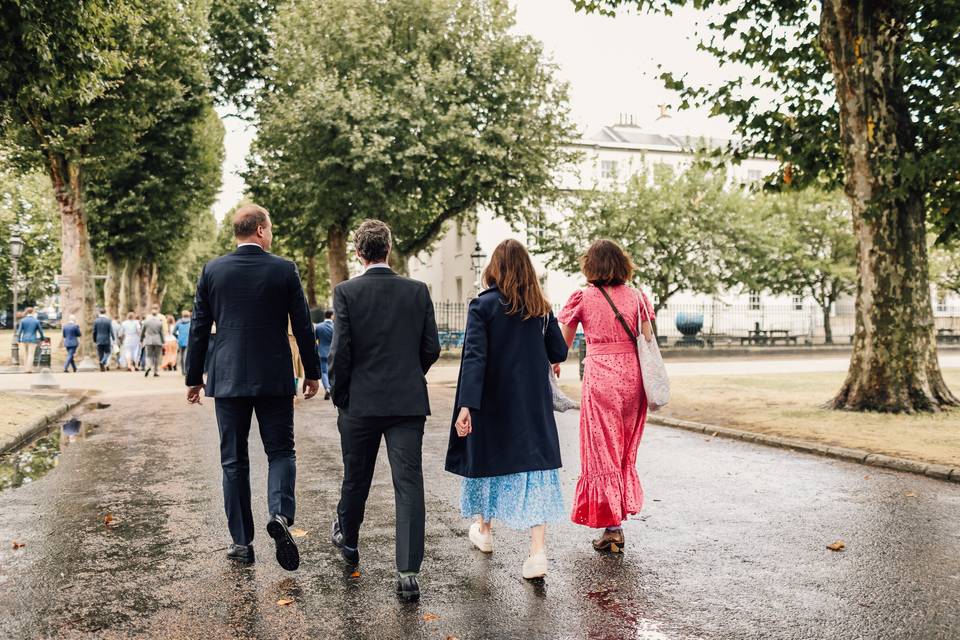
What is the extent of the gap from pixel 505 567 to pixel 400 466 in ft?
3.25

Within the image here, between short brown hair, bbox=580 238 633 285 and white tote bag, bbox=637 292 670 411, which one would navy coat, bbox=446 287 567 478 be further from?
white tote bag, bbox=637 292 670 411

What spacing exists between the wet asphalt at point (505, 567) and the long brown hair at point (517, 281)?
1545 mm

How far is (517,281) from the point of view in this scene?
16.0 ft

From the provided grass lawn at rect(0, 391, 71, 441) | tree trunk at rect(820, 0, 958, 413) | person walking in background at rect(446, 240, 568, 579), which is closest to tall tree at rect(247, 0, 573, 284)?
grass lawn at rect(0, 391, 71, 441)

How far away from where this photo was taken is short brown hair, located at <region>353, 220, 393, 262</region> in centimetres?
Answer: 474

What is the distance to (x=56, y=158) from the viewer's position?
26.3 metres

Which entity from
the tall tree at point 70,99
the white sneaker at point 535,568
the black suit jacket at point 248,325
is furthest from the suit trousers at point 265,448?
the tall tree at point 70,99

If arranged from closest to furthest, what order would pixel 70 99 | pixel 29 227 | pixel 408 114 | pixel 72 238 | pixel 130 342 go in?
pixel 70 99 → pixel 408 114 → pixel 72 238 → pixel 130 342 → pixel 29 227

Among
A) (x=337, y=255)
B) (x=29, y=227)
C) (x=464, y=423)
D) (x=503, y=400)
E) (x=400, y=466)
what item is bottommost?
(x=400, y=466)

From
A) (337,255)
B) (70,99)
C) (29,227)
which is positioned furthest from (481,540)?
(29,227)

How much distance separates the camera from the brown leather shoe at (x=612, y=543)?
5.34m

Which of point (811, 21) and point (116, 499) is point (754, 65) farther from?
point (116, 499)

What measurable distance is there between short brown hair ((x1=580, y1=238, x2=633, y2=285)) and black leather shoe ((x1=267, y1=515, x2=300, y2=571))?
245 cm

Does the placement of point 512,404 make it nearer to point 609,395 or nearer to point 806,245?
point 609,395
